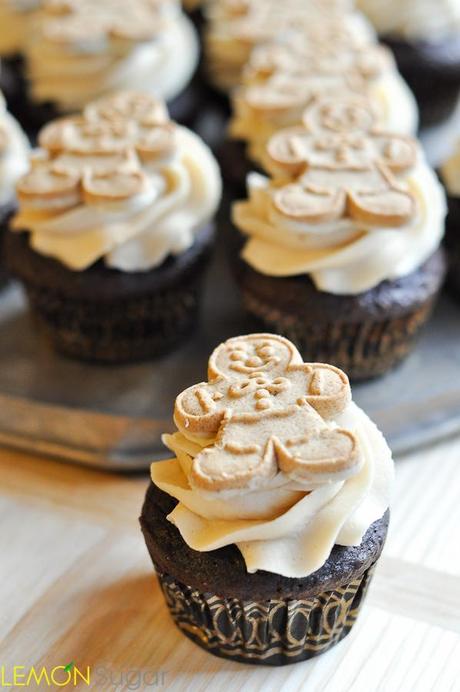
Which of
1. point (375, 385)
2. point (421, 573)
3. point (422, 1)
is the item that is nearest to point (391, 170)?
point (375, 385)

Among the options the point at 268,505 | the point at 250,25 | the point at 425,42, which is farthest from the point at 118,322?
the point at 425,42

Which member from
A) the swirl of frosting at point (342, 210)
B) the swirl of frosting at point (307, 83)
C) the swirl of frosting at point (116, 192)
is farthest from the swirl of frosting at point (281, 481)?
the swirl of frosting at point (307, 83)

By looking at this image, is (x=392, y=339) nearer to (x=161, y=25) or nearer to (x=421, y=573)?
(x=421, y=573)

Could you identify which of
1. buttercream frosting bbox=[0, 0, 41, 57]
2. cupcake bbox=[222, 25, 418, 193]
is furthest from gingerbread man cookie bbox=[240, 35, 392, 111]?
buttercream frosting bbox=[0, 0, 41, 57]

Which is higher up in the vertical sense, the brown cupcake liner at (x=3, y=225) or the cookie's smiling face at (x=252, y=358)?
the cookie's smiling face at (x=252, y=358)

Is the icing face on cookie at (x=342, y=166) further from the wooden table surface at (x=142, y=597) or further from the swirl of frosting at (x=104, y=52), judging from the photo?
the swirl of frosting at (x=104, y=52)

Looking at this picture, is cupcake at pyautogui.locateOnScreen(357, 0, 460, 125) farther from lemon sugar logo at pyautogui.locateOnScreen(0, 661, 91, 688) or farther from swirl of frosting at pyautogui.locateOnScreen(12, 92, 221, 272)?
lemon sugar logo at pyautogui.locateOnScreen(0, 661, 91, 688)
